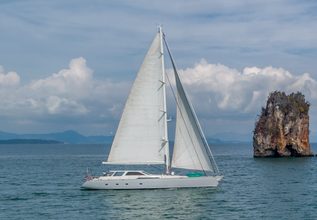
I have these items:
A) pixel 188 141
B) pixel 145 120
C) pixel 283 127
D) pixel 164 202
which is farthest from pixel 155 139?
pixel 283 127

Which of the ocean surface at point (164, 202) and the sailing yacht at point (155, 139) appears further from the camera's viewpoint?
the sailing yacht at point (155, 139)

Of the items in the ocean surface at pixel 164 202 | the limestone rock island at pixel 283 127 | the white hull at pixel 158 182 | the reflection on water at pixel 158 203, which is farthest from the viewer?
the limestone rock island at pixel 283 127

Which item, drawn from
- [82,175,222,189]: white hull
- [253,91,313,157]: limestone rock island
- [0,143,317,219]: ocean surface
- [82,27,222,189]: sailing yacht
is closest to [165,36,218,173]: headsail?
[82,27,222,189]: sailing yacht

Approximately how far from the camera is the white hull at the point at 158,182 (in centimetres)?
5484

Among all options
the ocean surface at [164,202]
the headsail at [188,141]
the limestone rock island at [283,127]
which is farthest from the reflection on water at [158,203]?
the limestone rock island at [283,127]

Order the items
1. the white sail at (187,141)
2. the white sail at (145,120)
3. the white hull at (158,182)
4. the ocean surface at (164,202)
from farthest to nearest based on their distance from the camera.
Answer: the white sail at (187,141)
the white sail at (145,120)
the white hull at (158,182)
the ocean surface at (164,202)

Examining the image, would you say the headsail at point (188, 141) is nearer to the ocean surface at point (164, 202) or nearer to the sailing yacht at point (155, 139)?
the sailing yacht at point (155, 139)

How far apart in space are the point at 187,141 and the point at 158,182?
187 inches

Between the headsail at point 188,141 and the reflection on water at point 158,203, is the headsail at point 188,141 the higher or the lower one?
the higher one

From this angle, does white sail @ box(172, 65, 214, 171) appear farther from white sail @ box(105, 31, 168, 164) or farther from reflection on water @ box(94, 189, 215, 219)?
reflection on water @ box(94, 189, 215, 219)

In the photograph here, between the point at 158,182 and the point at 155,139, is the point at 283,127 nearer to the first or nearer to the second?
the point at 155,139

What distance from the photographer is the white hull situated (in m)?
54.8

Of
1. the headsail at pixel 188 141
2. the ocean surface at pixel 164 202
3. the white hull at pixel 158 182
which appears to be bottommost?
the ocean surface at pixel 164 202

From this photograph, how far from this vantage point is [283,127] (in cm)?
12812
